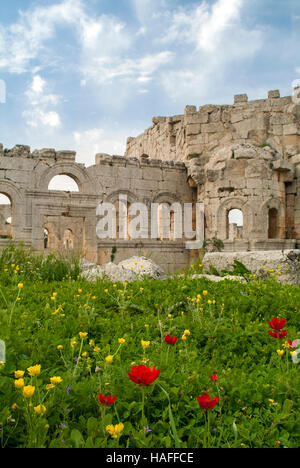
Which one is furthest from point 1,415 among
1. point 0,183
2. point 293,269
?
point 0,183

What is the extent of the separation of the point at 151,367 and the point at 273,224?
1373cm

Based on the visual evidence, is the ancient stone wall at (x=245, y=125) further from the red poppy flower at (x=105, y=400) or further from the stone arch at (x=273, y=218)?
the red poppy flower at (x=105, y=400)

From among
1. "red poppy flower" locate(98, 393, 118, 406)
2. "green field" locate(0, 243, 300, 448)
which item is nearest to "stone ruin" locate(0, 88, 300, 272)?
"green field" locate(0, 243, 300, 448)

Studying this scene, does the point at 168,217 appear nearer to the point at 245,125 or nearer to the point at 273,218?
the point at 273,218

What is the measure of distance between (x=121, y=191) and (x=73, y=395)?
518 inches

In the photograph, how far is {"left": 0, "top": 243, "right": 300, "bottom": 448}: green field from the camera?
69.4 inches

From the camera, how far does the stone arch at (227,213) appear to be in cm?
1401

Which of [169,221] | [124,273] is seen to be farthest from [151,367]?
[169,221]

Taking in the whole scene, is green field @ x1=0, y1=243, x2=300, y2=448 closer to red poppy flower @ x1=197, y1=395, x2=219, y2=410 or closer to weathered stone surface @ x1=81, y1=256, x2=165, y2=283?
red poppy flower @ x1=197, y1=395, x2=219, y2=410

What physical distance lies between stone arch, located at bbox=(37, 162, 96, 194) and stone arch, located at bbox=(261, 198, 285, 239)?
675 cm

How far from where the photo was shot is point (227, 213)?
14453 mm

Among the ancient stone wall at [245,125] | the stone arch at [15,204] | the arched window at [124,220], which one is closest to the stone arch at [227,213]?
the ancient stone wall at [245,125]

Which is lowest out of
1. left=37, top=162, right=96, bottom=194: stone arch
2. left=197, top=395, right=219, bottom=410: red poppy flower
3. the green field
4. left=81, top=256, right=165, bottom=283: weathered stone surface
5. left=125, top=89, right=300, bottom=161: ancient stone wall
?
the green field

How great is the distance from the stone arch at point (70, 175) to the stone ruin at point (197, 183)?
4cm
